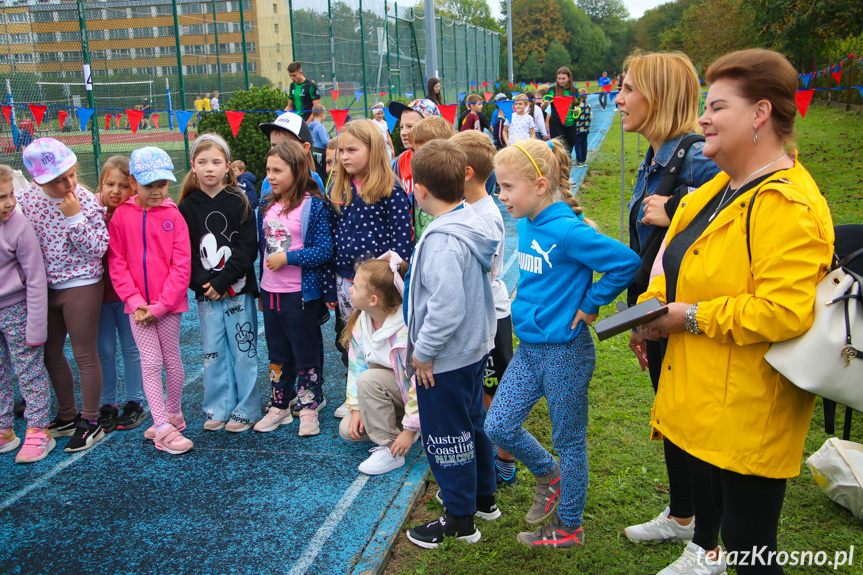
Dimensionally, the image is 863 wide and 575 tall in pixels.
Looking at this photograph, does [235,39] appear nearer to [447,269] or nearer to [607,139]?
[447,269]

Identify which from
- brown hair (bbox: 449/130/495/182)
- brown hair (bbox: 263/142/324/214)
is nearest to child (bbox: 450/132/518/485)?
brown hair (bbox: 449/130/495/182)

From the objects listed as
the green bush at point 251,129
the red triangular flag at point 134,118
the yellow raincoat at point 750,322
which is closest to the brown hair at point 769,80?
the yellow raincoat at point 750,322

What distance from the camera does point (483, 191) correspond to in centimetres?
374

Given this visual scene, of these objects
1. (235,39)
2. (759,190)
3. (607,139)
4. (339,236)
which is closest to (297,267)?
(339,236)

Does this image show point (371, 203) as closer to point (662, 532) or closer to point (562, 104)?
point (662, 532)

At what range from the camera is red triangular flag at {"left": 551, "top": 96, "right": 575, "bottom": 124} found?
1378 centimetres

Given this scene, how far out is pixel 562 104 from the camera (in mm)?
14086

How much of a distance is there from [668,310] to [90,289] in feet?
12.4

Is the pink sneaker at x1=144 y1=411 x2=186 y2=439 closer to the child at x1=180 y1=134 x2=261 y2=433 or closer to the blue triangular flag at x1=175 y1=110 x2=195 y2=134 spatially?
the child at x1=180 y1=134 x2=261 y2=433

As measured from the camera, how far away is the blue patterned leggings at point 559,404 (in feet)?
9.71

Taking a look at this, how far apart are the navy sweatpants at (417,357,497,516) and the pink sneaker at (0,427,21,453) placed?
3.01 m

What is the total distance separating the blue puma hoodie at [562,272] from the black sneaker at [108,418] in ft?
10.4

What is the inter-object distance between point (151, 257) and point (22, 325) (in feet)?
3.07

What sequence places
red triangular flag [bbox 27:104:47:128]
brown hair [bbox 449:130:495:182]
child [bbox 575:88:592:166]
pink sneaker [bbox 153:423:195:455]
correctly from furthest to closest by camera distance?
child [bbox 575:88:592:166]
red triangular flag [bbox 27:104:47:128]
pink sneaker [bbox 153:423:195:455]
brown hair [bbox 449:130:495:182]
